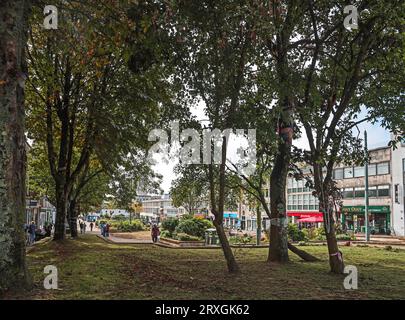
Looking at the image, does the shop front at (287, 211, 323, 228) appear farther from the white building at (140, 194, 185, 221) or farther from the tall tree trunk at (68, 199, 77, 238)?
the white building at (140, 194, 185, 221)

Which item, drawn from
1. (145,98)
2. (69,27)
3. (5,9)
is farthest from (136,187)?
(5,9)

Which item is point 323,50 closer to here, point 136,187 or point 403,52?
point 403,52

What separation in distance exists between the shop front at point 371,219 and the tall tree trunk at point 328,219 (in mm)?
41040

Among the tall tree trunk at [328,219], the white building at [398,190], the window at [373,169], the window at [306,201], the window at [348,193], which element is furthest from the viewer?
the window at [306,201]

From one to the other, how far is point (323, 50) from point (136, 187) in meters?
24.4

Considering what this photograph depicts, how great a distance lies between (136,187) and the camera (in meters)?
36.1

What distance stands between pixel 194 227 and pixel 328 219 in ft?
55.8

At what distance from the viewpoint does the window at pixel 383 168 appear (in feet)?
171

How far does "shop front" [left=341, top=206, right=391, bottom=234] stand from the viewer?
52.1m

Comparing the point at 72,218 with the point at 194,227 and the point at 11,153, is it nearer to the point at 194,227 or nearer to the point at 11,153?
the point at 194,227

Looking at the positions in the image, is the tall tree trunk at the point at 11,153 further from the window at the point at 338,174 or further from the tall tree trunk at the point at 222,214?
the window at the point at 338,174

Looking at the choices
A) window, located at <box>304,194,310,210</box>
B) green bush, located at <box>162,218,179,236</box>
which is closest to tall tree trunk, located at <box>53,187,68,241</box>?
green bush, located at <box>162,218,179,236</box>

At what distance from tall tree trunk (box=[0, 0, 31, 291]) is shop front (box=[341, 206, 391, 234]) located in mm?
48109

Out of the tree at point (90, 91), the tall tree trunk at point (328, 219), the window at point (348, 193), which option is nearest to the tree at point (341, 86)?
the tall tree trunk at point (328, 219)
